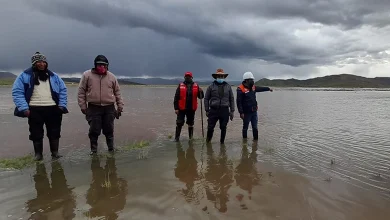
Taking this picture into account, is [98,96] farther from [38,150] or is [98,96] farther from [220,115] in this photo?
[220,115]

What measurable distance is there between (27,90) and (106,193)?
3.59 metres

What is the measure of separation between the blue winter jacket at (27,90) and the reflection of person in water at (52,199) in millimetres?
1635

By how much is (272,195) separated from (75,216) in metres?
3.18

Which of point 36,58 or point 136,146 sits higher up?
point 36,58

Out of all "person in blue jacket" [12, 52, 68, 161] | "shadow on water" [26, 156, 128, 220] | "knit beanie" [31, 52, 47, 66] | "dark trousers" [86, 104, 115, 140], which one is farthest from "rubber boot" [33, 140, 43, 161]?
"knit beanie" [31, 52, 47, 66]

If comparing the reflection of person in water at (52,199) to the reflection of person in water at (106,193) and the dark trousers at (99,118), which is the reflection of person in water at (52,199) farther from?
the dark trousers at (99,118)

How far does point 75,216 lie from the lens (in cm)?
410

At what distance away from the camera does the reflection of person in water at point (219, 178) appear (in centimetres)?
471

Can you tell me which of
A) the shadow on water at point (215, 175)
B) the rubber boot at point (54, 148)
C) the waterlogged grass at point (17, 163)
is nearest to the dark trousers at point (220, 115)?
the shadow on water at point (215, 175)

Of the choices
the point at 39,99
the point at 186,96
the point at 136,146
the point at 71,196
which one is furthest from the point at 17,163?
the point at 186,96

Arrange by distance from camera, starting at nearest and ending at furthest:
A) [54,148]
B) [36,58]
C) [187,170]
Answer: [187,170] → [36,58] → [54,148]

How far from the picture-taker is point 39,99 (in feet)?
22.7

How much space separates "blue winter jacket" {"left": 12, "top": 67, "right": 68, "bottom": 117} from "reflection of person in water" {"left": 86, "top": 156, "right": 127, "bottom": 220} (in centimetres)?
204

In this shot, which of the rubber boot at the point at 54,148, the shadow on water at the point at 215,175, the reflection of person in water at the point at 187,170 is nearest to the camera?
the shadow on water at the point at 215,175
